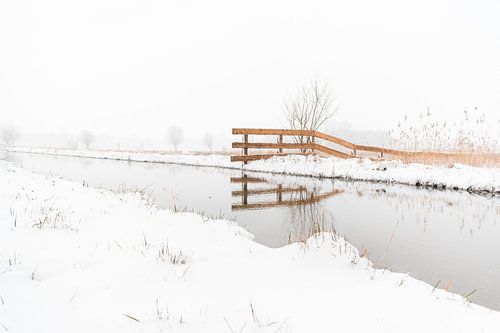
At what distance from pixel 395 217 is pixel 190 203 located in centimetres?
456

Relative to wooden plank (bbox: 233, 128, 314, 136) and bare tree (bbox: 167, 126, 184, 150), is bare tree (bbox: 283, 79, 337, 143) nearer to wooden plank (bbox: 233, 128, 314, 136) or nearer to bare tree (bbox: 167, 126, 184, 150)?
wooden plank (bbox: 233, 128, 314, 136)

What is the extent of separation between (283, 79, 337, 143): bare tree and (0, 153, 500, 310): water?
1002 cm

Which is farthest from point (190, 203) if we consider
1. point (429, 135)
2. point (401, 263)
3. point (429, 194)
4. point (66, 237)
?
point (429, 135)

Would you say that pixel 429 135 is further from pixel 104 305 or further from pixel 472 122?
pixel 104 305

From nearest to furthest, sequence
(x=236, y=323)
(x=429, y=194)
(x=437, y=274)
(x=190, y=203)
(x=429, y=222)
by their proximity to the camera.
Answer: (x=236, y=323), (x=437, y=274), (x=429, y=222), (x=190, y=203), (x=429, y=194)

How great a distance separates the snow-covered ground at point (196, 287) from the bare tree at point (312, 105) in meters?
17.0

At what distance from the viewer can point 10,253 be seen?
313 cm

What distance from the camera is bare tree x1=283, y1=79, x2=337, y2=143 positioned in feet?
65.7

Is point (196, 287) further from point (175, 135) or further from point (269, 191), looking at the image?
point (175, 135)

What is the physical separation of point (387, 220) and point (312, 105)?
15.2 meters

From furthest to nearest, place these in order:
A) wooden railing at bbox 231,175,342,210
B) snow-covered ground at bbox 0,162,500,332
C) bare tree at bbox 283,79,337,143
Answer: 1. bare tree at bbox 283,79,337,143
2. wooden railing at bbox 231,175,342,210
3. snow-covered ground at bbox 0,162,500,332

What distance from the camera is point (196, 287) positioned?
278 centimetres

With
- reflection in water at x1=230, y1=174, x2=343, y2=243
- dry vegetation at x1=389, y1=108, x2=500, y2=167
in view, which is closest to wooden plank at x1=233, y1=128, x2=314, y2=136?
dry vegetation at x1=389, y1=108, x2=500, y2=167

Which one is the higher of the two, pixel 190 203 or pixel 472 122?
pixel 472 122
